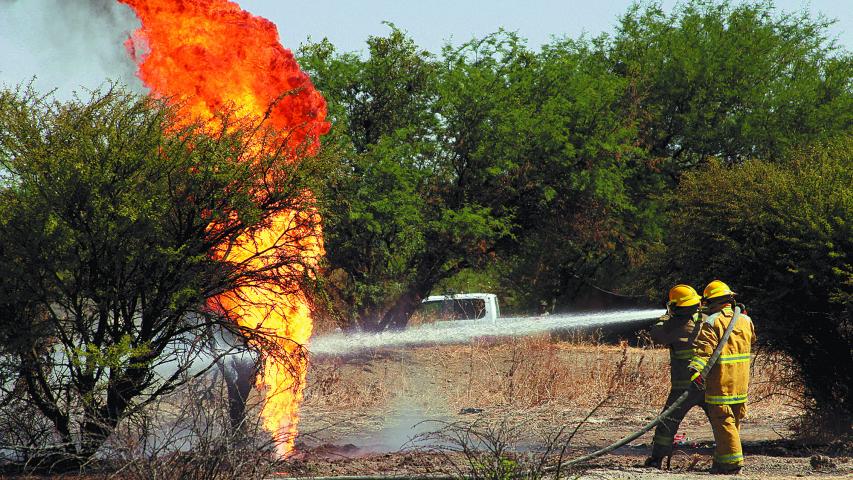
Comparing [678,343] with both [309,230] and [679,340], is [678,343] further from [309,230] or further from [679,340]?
[309,230]

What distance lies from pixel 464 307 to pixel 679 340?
54.0ft

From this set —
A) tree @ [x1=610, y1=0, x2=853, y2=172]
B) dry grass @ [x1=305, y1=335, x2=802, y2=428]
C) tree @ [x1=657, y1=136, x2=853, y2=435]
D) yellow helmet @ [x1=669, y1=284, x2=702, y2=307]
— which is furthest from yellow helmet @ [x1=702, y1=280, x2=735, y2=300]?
tree @ [x1=610, y1=0, x2=853, y2=172]

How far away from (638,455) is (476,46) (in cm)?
1536

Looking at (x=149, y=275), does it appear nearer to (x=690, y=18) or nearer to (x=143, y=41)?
(x=143, y=41)

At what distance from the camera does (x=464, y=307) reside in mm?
25781

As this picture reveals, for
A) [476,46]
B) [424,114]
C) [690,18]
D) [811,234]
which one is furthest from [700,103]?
[811,234]

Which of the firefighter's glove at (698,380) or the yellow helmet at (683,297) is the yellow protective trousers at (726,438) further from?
the yellow helmet at (683,297)

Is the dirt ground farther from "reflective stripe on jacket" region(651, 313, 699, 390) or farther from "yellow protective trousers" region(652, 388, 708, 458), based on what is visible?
"reflective stripe on jacket" region(651, 313, 699, 390)

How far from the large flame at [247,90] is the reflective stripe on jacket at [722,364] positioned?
3.78 m

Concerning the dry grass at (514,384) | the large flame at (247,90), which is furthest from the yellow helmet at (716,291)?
the large flame at (247,90)

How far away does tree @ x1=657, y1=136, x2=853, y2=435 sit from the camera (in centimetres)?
1023

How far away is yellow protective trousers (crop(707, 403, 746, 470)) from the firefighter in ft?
1.32

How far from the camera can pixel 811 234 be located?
1028 centimetres

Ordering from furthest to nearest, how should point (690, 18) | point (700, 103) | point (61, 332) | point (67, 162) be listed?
point (690, 18) < point (700, 103) < point (61, 332) < point (67, 162)
